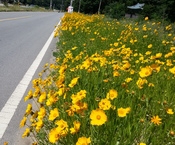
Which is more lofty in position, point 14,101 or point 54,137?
point 54,137

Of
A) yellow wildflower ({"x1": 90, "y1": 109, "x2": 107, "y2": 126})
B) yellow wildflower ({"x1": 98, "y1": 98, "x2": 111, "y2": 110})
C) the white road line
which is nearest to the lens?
yellow wildflower ({"x1": 90, "y1": 109, "x2": 107, "y2": 126})

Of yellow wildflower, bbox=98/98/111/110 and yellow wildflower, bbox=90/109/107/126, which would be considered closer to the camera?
yellow wildflower, bbox=90/109/107/126

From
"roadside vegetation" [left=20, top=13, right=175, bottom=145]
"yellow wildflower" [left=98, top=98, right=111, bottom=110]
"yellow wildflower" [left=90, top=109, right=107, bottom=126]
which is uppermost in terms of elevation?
"yellow wildflower" [left=90, top=109, right=107, bottom=126]

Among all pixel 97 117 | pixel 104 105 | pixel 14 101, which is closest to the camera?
pixel 97 117

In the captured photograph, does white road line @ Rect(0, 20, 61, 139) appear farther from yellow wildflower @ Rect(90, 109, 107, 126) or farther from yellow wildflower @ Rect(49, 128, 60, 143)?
yellow wildflower @ Rect(90, 109, 107, 126)

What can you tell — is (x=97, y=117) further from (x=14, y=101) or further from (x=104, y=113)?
(x=14, y=101)

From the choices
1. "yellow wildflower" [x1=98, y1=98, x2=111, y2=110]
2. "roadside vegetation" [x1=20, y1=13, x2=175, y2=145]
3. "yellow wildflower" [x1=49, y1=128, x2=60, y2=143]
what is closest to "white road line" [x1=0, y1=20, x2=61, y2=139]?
"roadside vegetation" [x1=20, y1=13, x2=175, y2=145]

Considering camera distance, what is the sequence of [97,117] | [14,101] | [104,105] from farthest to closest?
[14,101] < [104,105] < [97,117]

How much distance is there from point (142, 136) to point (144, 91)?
755 mm

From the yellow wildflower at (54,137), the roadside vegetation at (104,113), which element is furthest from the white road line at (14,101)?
the yellow wildflower at (54,137)

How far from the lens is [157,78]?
3.23 meters

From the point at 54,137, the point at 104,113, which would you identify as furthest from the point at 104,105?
the point at 54,137

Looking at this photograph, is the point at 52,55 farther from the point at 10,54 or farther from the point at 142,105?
the point at 142,105

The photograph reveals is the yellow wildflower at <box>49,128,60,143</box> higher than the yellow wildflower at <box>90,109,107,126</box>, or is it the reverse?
the yellow wildflower at <box>90,109,107,126</box>
